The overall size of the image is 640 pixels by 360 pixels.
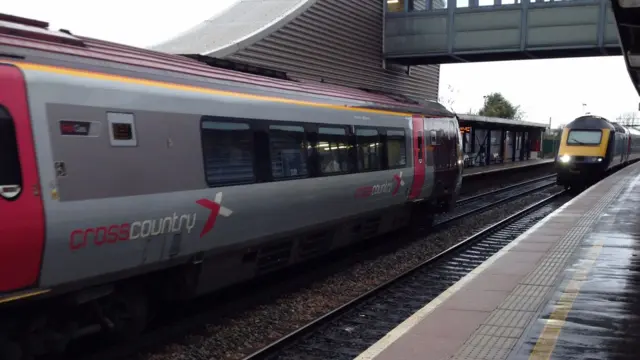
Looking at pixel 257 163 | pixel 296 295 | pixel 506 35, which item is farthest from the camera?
pixel 506 35

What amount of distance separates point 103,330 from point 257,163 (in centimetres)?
263

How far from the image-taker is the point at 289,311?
745cm

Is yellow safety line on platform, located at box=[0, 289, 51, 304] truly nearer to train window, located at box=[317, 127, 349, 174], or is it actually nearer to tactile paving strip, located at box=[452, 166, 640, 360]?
tactile paving strip, located at box=[452, 166, 640, 360]

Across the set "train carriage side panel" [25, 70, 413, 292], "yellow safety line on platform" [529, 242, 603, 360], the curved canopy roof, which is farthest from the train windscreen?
"train carriage side panel" [25, 70, 413, 292]

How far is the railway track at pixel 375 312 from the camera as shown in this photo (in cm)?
604

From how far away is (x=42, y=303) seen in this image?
4.71m

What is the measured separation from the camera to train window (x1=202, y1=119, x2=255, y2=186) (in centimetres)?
623

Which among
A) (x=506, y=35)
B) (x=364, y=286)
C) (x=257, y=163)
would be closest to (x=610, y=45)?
(x=506, y=35)

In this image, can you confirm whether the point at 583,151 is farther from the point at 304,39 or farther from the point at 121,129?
the point at 121,129

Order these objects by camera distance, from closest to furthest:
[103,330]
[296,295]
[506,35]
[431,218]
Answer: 1. [103,330]
2. [296,295]
3. [431,218]
4. [506,35]

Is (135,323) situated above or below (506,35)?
below

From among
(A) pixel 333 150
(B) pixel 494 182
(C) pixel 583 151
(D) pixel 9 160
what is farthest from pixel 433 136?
(B) pixel 494 182

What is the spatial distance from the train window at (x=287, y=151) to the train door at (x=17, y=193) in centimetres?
343

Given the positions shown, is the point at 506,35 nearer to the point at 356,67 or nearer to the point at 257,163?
the point at 356,67
